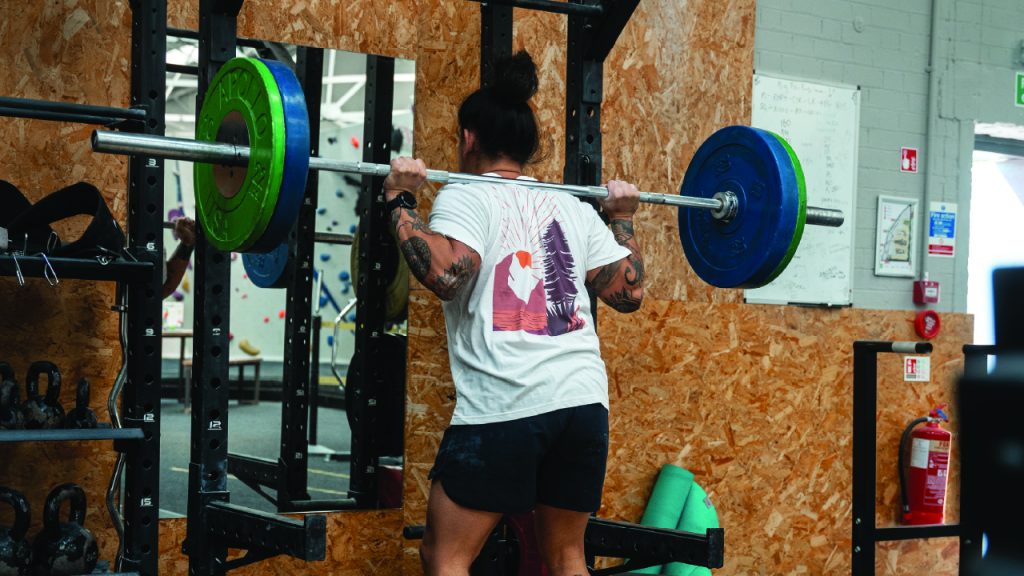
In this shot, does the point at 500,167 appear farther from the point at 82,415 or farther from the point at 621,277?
the point at 82,415

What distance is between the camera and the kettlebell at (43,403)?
2.25 m

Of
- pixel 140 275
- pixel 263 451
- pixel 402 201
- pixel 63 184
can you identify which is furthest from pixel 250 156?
pixel 263 451

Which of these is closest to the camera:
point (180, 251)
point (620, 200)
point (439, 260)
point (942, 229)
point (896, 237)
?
point (439, 260)

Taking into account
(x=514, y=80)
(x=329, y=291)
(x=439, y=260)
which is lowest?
(x=329, y=291)

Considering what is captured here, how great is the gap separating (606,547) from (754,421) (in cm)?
126

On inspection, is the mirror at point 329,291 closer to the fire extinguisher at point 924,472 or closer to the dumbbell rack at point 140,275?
the dumbbell rack at point 140,275

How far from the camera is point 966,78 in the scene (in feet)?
13.8

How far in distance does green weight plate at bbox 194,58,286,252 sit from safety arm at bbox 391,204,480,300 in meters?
0.29

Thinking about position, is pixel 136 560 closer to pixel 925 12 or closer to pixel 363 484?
pixel 363 484

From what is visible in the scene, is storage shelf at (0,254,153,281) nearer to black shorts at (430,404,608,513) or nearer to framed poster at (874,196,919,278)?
black shorts at (430,404,608,513)

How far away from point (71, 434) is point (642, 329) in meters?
1.92

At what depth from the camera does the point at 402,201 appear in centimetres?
212

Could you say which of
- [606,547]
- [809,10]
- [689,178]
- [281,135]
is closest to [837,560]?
[606,547]

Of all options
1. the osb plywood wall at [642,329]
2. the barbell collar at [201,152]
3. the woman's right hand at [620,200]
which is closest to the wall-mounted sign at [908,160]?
the osb plywood wall at [642,329]
